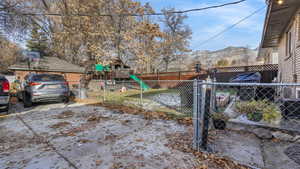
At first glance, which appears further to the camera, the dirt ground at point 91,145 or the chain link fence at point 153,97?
the chain link fence at point 153,97

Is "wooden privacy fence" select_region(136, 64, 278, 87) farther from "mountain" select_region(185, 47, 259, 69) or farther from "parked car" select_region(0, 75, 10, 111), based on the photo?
"parked car" select_region(0, 75, 10, 111)

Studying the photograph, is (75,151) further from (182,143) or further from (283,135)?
(283,135)

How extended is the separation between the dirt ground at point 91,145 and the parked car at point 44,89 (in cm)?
177

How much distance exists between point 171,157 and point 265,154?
63.9 inches

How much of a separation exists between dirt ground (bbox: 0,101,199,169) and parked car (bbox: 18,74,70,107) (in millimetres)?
1770

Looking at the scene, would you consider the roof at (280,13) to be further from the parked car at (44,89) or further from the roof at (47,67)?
the roof at (47,67)

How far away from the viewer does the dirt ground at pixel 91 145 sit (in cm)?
220

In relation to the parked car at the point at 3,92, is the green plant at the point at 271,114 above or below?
below

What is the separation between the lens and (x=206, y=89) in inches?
104

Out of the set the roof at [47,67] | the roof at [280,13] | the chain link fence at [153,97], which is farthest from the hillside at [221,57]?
the roof at [280,13]

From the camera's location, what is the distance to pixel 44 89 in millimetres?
6160

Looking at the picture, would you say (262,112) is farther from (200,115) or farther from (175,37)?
(175,37)

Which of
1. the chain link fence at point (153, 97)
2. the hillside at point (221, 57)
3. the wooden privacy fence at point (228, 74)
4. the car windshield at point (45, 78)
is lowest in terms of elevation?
the chain link fence at point (153, 97)

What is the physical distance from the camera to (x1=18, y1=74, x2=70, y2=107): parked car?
601cm
